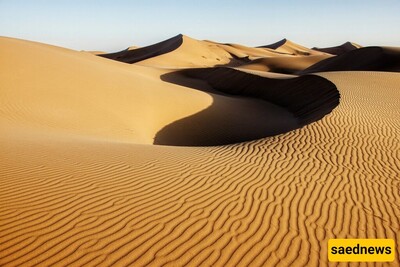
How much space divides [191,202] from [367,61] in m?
34.5

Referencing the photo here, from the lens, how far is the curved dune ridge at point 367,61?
3077 cm

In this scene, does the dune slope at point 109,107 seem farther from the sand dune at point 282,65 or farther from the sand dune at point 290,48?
the sand dune at point 290,48

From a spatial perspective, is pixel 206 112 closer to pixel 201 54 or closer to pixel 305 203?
pixel 305 203

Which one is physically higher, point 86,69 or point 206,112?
point 86,69

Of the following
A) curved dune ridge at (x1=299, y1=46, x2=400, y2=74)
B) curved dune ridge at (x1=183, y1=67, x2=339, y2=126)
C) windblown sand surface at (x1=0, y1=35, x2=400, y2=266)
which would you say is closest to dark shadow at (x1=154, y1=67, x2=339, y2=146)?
curved dune ridge at (x1=183, y1=67, x2=339, y2=126)

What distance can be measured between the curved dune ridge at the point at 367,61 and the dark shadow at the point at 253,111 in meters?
15.0

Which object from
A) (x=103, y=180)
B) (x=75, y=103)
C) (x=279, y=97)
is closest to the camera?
(x=103, y=180)

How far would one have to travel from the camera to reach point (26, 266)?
3334 millimetres

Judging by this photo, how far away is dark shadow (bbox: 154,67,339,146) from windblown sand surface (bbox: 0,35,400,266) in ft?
0.55

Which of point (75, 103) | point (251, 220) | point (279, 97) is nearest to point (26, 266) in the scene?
point (251, 220)

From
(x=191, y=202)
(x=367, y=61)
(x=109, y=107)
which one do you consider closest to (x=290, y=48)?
(x=367, y=61)

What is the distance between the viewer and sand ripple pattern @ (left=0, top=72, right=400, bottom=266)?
3.71 meters

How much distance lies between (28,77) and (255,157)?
11672 mm

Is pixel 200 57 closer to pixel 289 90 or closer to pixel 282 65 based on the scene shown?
pixel 282 65
